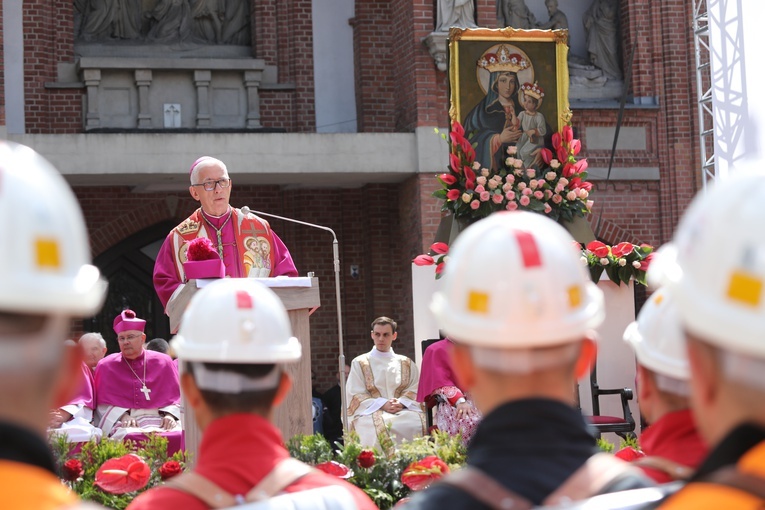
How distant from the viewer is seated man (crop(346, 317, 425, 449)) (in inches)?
424

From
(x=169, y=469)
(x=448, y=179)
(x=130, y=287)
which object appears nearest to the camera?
Result: (x=169, y=469)

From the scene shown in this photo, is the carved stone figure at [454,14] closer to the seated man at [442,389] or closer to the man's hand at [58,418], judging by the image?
the seated man at [442,389]

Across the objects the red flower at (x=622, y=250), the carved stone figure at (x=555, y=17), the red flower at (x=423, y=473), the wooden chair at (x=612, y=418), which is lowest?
the wooden chair at (x=612, y=418)

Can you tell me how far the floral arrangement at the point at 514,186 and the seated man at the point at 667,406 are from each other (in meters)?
7.52

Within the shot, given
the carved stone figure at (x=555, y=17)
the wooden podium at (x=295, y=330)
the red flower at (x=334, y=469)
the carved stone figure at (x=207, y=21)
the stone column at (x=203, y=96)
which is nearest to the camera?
the red flower at (x=334, y=469)

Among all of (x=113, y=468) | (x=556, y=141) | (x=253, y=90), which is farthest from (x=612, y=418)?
(x=253, y=90)

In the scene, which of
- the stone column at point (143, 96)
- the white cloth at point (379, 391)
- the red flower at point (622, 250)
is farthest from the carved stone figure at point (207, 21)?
the red flower at point (622, 250)

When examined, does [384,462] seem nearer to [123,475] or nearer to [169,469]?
[169,469]

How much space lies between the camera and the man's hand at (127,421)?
908cm

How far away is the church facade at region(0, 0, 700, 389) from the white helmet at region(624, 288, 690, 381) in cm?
1250

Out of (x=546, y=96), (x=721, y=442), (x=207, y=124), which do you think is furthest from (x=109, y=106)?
(x=721, y=442)

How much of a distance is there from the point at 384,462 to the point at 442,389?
325 cm

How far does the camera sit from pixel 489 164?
12.3 meters

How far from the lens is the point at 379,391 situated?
1113 centimetres
